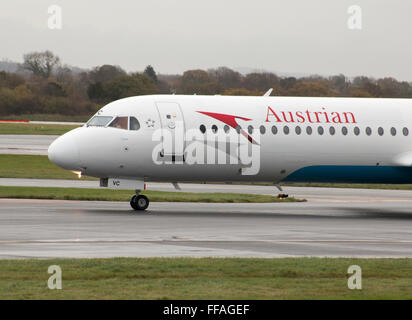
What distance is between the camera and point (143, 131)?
108ft

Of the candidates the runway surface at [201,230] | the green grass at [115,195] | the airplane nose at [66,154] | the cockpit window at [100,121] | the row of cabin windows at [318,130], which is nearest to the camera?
the runway surface at [201,230]

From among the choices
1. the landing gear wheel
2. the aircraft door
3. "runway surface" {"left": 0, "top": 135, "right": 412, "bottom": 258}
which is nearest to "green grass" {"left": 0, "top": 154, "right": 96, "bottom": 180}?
"runway surface" {"left": 0, "top": 135, "right": 412, "bottom": 258}

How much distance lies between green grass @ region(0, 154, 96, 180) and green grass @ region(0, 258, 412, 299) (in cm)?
3255

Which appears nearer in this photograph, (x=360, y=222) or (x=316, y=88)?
(x=360, y=222)

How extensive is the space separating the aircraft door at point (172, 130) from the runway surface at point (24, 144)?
37.9m

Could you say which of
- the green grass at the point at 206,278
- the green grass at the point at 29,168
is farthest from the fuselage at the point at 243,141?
the green grass at the point at 29,168

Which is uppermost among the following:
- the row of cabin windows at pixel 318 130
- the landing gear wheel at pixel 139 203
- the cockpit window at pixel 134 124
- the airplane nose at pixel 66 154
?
the cockpit window at pixel 134 124

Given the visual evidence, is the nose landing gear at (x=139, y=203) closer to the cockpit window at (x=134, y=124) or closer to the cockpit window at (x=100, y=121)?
the cockpit window at (x=134, y=124)

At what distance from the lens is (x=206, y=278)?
17.7m

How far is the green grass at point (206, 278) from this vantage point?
15867mm

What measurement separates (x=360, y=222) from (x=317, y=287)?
15.5m

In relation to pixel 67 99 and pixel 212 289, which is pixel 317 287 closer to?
pixel 212 289
